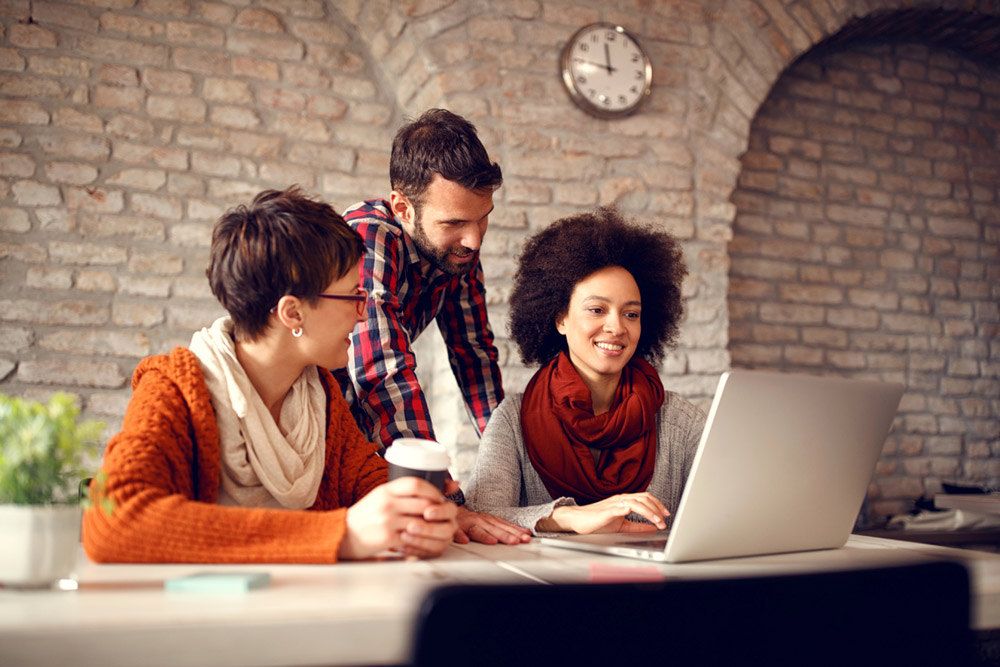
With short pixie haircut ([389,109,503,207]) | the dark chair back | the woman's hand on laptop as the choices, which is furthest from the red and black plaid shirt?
the dark chair back

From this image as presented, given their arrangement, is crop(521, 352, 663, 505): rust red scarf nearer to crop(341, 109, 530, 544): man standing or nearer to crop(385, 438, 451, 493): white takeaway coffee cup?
crop(341, 109, 530, 544): man standing

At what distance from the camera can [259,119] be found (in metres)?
3.48

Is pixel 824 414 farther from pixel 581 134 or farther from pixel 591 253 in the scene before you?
pixel 581 134

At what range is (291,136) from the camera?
139 inches

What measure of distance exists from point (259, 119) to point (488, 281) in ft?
4.09

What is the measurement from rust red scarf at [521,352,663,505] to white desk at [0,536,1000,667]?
843 millimetres

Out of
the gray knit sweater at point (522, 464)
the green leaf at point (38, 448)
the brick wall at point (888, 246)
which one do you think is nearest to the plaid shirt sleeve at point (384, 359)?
the gray knit sweater at point (522, 464)

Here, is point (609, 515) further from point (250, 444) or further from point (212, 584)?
point (212, 584)

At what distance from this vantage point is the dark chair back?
47cm

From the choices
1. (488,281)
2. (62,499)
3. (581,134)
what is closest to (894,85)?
(581,134)

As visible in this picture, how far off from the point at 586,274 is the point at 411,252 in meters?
0.46

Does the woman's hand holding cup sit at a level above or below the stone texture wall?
below

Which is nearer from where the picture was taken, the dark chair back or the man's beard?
the dark chair back

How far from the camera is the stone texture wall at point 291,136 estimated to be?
323cm
